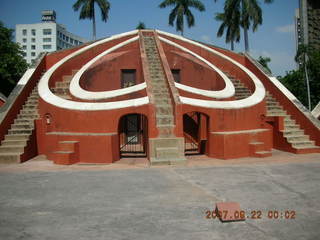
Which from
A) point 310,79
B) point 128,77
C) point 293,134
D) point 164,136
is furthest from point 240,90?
point 310,79

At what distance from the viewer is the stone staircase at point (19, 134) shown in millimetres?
7508

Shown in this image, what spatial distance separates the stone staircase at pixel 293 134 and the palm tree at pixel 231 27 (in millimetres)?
16858

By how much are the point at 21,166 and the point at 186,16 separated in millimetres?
24490

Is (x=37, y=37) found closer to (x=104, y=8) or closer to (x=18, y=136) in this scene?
(x=104, y=8)

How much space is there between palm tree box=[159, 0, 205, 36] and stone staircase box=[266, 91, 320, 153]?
19.4m

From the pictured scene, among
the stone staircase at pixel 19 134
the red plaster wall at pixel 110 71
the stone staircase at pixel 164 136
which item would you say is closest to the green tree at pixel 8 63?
the red plaster wall at pixel 110 71

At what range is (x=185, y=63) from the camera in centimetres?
1173

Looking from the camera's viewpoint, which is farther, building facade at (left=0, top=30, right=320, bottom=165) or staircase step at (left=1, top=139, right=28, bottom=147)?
staircase step at (left=1, top=139, right=28, bottom=147)

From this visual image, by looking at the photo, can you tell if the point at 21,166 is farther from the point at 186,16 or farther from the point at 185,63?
the point at 186,16

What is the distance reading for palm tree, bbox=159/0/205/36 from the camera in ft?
90.9

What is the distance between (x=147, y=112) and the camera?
722 centimetres

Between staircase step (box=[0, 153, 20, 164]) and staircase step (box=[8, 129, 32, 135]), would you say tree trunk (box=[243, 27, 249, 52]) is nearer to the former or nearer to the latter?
staircase step (box=[8, 129, 32, 135])

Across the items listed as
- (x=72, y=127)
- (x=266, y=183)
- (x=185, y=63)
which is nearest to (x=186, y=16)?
(x=185, y=63)
